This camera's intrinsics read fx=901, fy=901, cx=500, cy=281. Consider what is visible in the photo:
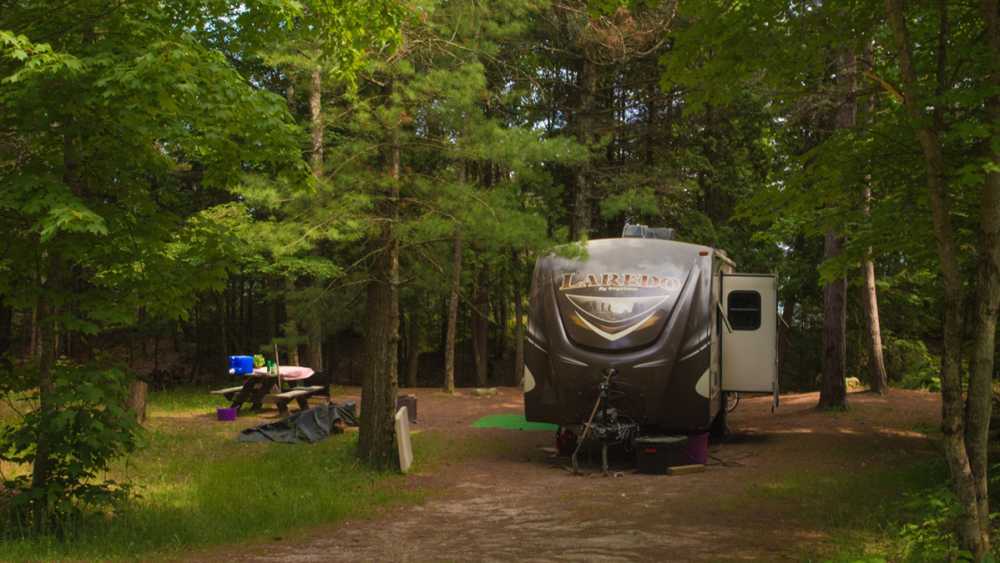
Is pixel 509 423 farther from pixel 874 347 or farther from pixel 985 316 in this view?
pixel 985 316

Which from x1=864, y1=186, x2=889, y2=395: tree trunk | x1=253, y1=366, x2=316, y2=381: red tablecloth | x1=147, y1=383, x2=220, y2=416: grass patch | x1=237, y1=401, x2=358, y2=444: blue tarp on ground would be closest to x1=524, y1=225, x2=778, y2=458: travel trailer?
x1=237, y1=401, x2=358, y2=444: blue tarp on ground

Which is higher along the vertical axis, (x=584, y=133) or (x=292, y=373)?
(x=584, y=133)

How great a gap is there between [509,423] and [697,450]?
5.46 meters

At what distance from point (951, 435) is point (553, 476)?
20.4ft

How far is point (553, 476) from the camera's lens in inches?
448

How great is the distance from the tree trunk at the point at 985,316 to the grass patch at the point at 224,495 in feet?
17.9

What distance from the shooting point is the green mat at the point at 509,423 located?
1606 centimetres

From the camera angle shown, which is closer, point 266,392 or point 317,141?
point 317,141

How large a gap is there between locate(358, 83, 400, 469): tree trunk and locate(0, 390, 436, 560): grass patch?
0.37m

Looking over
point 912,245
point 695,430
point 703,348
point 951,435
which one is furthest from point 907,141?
point 695,430

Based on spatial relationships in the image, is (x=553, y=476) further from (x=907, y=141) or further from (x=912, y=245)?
(x=907, y=141)

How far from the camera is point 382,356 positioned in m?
11.9

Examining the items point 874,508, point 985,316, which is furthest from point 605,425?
point 985,316

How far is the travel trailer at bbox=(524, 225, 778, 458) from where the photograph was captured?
1176 centimetres
